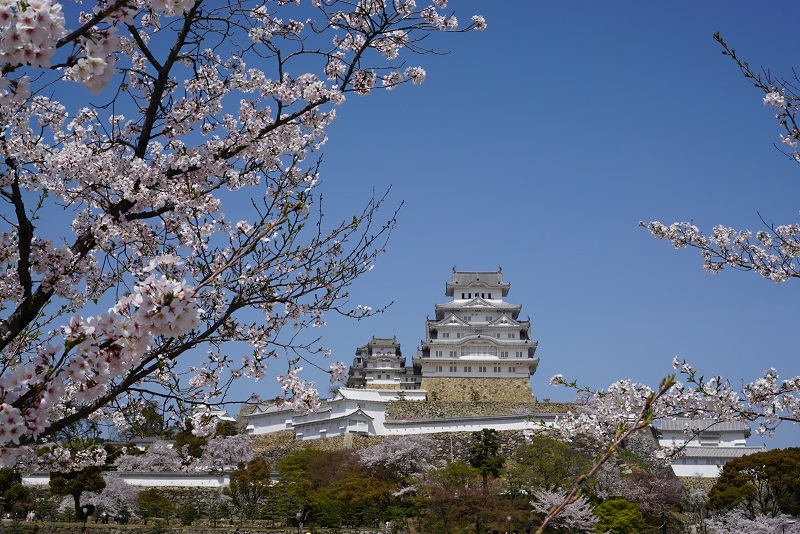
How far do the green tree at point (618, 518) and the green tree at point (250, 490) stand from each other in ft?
40.7

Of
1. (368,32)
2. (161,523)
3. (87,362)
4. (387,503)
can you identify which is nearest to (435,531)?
(387,503)

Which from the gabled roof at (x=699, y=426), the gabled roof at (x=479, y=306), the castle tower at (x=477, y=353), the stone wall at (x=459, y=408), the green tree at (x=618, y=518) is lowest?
the green tree at (x=618, y=518)

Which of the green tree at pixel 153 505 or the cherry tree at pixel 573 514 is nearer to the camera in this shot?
the cherry tree at pixel 573 514

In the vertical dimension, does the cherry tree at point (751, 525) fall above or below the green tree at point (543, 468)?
below

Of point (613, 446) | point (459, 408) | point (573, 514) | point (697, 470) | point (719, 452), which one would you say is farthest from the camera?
point (459, 408)

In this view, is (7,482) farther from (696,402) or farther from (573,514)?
(696,402)

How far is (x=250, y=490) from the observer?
26.7m

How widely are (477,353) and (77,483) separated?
24.4 metres

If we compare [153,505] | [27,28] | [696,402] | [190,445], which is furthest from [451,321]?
[27,28]

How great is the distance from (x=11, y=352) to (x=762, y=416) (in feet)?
20.8

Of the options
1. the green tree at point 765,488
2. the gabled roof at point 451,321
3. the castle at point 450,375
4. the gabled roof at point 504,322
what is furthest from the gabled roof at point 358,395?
the green tree at point 765,488

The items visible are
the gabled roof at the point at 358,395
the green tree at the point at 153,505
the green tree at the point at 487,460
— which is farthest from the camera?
the gabled roof at the point at 358,395

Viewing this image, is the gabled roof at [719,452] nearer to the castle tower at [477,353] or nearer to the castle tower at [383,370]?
the castle tower at [477,353]

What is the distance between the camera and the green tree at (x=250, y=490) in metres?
26.2
